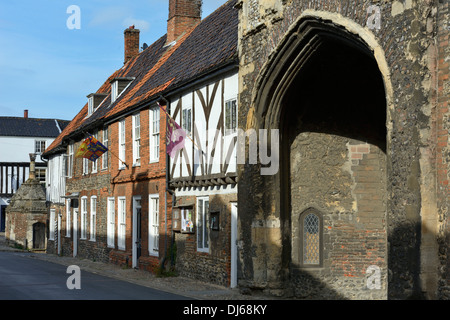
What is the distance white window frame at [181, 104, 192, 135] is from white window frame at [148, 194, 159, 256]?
3095 millimetres

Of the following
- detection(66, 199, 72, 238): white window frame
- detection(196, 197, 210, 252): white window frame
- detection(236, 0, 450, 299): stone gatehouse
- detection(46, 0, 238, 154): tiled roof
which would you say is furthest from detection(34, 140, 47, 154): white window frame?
detection(236, 0, 450, 299): stone gatehouse

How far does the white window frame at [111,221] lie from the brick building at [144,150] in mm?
39

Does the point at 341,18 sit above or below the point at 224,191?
above

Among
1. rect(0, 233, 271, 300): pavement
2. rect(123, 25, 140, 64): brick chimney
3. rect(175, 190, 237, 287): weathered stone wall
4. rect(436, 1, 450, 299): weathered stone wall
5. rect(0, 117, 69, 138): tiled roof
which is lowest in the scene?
rect(0, 233, 271, 300): pavement

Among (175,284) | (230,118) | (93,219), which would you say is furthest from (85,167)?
(230,118)

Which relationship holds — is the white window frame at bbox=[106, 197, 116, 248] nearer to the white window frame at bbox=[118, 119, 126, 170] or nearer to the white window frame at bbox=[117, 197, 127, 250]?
the white window frame at bbox=[117, 197, 127, 250]

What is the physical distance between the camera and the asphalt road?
14.1 meters

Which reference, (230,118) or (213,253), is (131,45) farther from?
(213,253)

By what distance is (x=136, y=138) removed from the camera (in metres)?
→ 24.4

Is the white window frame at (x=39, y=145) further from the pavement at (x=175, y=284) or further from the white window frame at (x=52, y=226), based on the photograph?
the pavement at (x=175, y=284)

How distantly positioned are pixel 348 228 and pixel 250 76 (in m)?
4.15

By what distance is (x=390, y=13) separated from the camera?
11148mm

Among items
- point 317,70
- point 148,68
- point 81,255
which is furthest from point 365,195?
point 81,255
